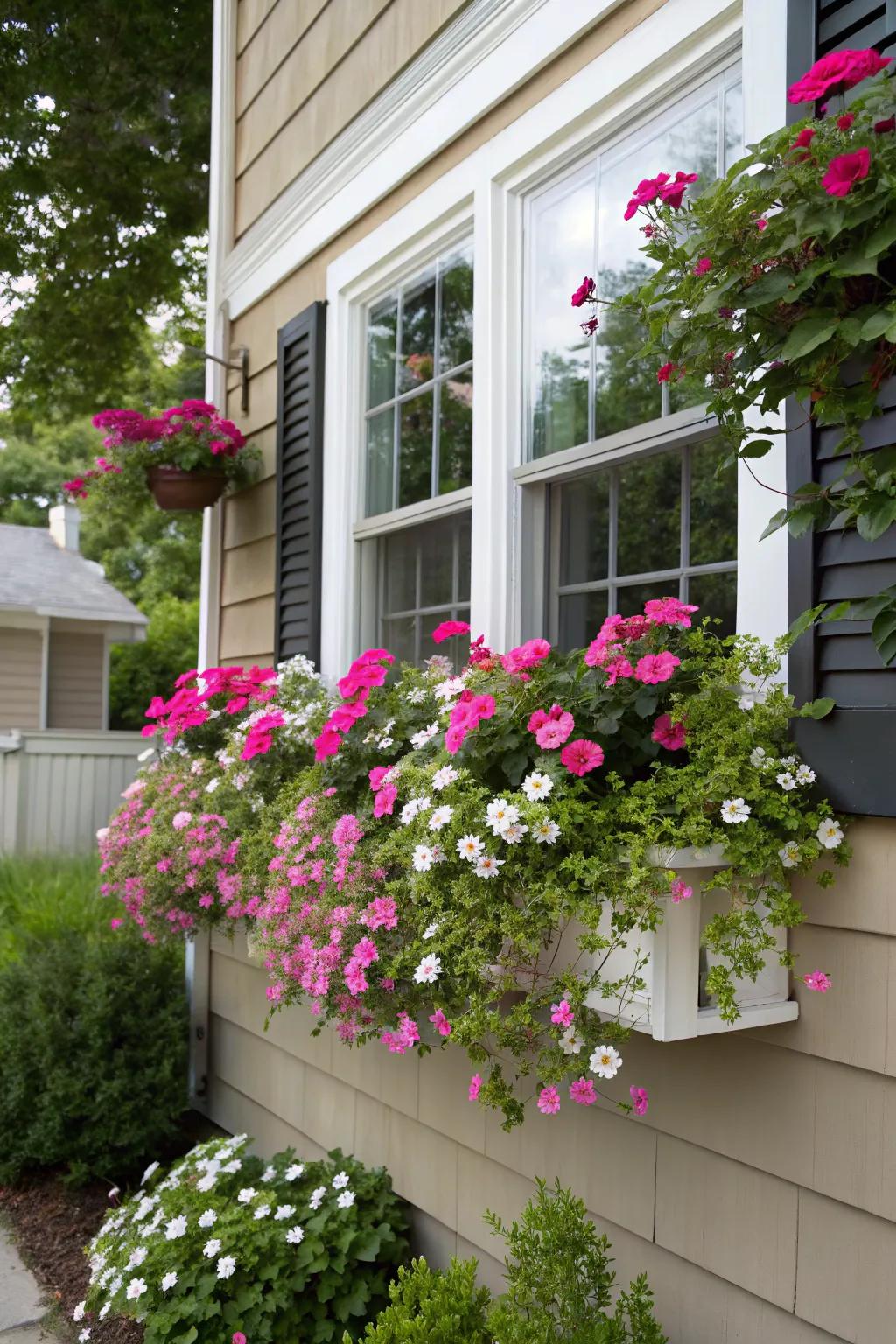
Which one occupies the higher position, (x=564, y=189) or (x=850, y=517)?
(x=564, y=189)

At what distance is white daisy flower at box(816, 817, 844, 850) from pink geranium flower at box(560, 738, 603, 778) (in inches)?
14.2

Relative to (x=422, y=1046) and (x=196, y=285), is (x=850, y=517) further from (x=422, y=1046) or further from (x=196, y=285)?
(x=196, y=285)

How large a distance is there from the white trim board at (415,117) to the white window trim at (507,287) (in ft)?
0.37

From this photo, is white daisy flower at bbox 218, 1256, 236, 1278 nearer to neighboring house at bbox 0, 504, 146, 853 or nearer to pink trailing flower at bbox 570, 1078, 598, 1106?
pink trailing flower at bbox 570, 1078, 598, 1106

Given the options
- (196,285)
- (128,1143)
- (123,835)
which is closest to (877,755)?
(123,835)

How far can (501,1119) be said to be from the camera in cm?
254

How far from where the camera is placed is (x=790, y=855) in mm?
1731

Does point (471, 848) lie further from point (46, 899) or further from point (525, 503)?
point (46, 899)

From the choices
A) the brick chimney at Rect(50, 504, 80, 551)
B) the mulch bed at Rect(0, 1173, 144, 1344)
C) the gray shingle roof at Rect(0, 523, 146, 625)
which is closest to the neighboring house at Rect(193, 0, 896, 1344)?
the mulch bed at Rect(0, 1173, 144, 1344)

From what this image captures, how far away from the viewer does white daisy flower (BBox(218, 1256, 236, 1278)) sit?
2508 millimetres

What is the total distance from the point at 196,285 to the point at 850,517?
7603 mm

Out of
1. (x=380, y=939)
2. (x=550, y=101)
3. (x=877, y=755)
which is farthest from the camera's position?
(x=550, y=101)

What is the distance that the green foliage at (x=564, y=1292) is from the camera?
1825 millimetres

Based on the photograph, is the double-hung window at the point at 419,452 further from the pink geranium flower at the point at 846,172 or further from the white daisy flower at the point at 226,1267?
the white daisy flower at the point at 226,1267
